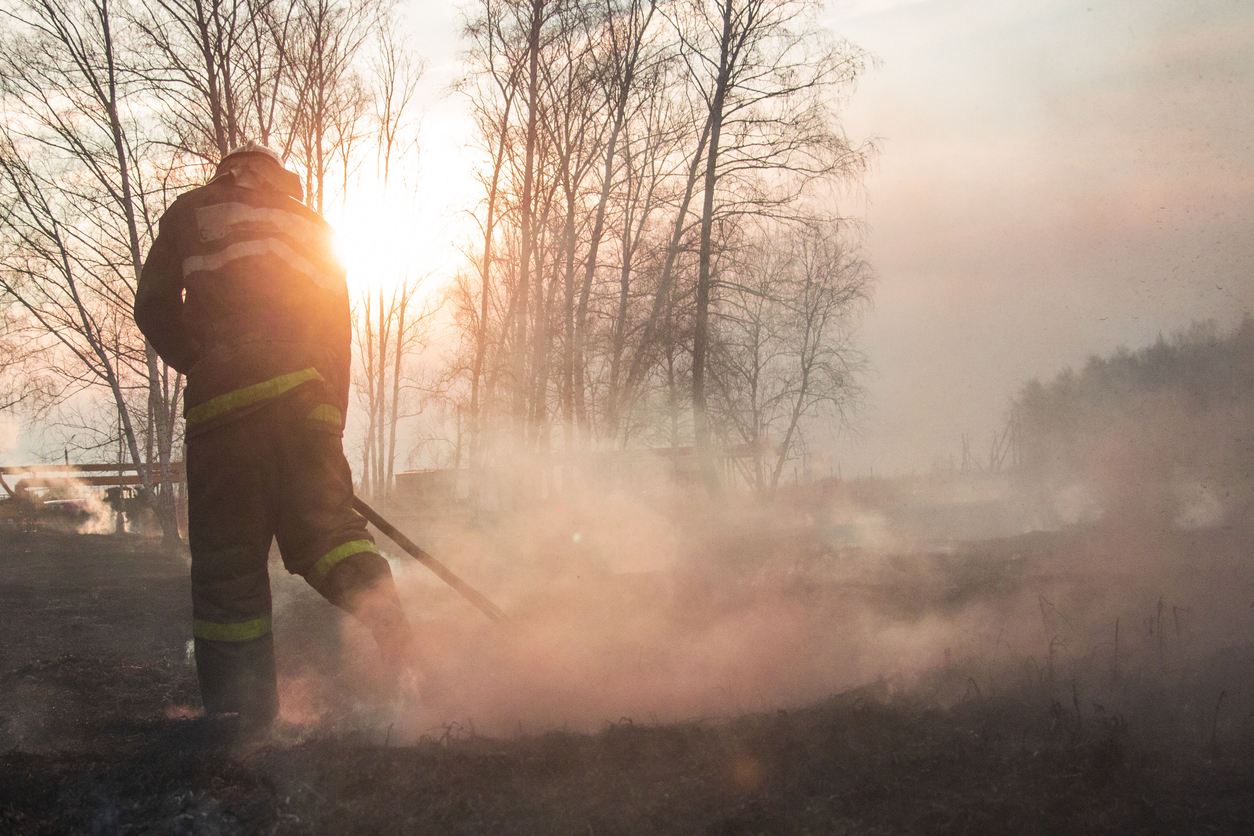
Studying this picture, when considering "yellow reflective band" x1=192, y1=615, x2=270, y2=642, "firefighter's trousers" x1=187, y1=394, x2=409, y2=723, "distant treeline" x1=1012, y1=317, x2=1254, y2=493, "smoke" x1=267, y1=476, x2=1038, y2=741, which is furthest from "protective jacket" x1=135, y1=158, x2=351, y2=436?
"distant treeline" x1=1012, y1=317, x2=1254, y2=493

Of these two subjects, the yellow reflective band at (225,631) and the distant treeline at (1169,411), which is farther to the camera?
the distant treeline at (1169,411)

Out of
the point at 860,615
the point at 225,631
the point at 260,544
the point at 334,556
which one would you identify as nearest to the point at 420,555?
the point at 334,556

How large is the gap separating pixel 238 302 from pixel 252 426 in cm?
50

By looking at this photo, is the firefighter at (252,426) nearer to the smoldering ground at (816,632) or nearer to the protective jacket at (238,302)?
the protective jacket at (238,302)

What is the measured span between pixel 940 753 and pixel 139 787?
2323mm

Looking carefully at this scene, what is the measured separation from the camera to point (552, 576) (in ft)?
25.6

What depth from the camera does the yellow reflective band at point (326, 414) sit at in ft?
10.4

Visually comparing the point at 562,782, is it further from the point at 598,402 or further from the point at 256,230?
the point at 598,402

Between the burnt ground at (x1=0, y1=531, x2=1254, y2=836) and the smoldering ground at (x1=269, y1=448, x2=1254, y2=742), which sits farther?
the smoldering ground at (x1=269, y1=448, x2=1254, y2=742)

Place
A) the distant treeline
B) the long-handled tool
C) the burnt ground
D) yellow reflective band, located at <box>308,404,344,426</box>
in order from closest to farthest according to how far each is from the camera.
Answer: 1. the burnt ground
2. yellow reflective band, located at <box>308,404,344,426</box>
3. the long-handled tool
4. the distant treeline

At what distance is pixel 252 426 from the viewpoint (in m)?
3.05

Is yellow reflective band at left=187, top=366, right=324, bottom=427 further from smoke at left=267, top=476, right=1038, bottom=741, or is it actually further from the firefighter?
smoke at left=267, top=476, right=1038, bottom=741

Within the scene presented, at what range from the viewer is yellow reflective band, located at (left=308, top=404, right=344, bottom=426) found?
10.4ft

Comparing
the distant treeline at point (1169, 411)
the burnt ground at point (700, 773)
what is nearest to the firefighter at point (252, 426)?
the burnt ground at point (700, 773)
